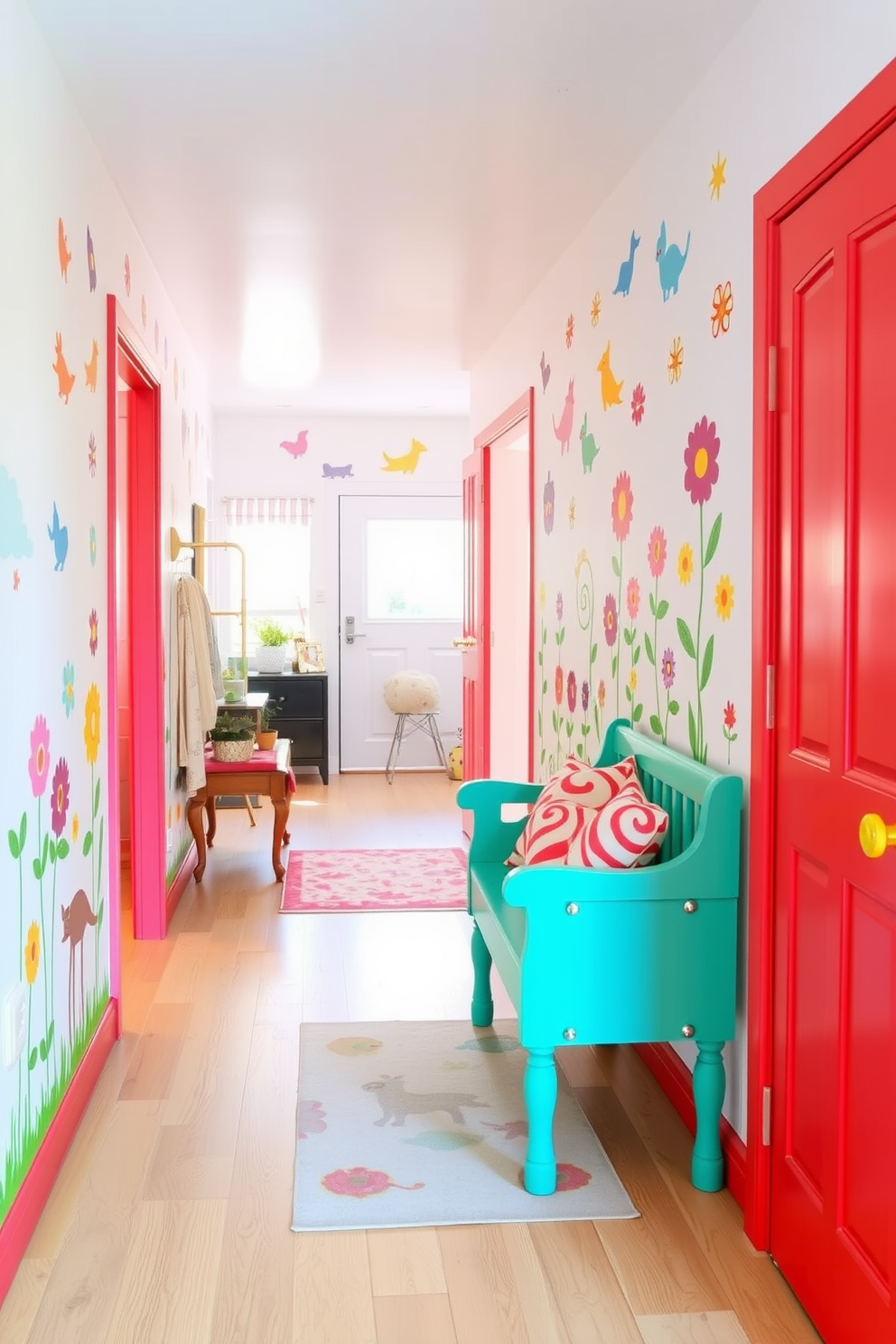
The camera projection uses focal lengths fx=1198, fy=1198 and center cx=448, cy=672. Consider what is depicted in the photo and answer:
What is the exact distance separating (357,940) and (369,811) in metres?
2.55

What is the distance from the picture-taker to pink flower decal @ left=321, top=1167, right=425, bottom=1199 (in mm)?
2398

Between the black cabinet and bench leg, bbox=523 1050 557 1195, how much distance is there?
5438 millimetres

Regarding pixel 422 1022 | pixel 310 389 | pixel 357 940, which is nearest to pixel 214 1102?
pixel 422 1022

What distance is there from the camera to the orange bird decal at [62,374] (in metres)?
2.56

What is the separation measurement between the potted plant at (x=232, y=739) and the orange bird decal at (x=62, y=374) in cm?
249

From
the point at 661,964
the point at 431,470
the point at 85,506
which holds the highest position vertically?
the point at 431,470

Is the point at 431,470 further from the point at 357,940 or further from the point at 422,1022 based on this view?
the point at 422,1022

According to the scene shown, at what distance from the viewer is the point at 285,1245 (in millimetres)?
2203

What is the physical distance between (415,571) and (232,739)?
346 cm

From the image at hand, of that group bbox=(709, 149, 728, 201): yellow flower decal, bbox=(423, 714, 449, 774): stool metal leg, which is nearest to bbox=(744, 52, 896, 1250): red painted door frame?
bbox=(709, 149, 728, 201): yellow flower decal

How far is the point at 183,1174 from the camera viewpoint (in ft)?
8.11

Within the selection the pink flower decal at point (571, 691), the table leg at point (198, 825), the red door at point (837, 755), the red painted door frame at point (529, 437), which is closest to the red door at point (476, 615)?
the red painted door frame at point (529, 437)

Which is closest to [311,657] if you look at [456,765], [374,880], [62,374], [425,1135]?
[456,765]

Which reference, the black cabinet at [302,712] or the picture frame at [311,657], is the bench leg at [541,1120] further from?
the picture frame at [311,657]
